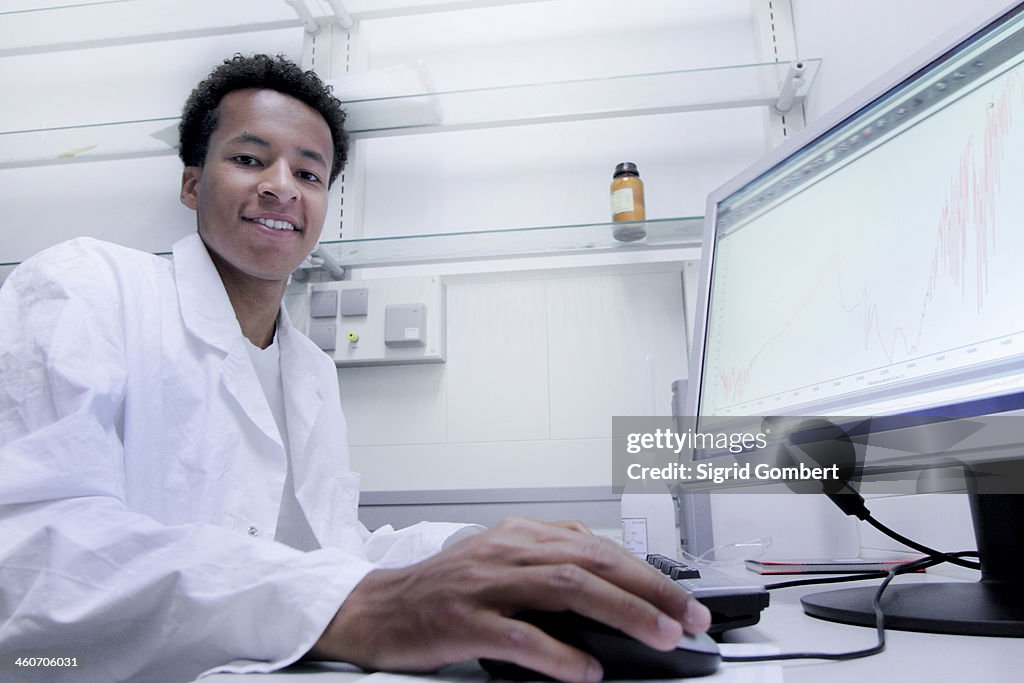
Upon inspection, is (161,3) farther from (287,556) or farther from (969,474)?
(969,474)

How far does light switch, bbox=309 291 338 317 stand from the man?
316 mm

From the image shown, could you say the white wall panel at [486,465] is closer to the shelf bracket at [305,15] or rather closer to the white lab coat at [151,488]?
the white lab coat at [151,488]

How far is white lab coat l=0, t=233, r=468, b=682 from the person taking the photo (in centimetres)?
37

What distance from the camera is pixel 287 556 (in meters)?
0.38

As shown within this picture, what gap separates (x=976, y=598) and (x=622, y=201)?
981 mm

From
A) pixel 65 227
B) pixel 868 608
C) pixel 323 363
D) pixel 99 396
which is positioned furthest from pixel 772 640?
pixel 65 227

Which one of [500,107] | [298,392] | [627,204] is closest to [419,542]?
[298,392]

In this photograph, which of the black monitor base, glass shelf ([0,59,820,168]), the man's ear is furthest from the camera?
glass shelf ([0,59,820,168])

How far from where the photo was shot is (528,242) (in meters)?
1.33

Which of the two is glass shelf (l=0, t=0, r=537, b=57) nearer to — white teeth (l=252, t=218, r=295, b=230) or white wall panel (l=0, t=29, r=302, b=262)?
white wall panel (l=0, t=29, r=302, b=262)

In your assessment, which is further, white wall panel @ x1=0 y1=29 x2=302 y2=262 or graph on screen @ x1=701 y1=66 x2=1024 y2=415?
white wall panel @ x1=0 y1=29 x2=302 y2=262

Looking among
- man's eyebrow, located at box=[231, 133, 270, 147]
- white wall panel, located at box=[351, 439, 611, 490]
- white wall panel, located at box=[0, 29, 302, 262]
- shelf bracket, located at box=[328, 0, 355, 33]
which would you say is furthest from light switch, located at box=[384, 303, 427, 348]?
shelf bracket, located at box=[328, 0, 355, 33]

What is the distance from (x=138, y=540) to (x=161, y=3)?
5.57 feet

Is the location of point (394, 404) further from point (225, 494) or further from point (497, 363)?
point (225, 494)
